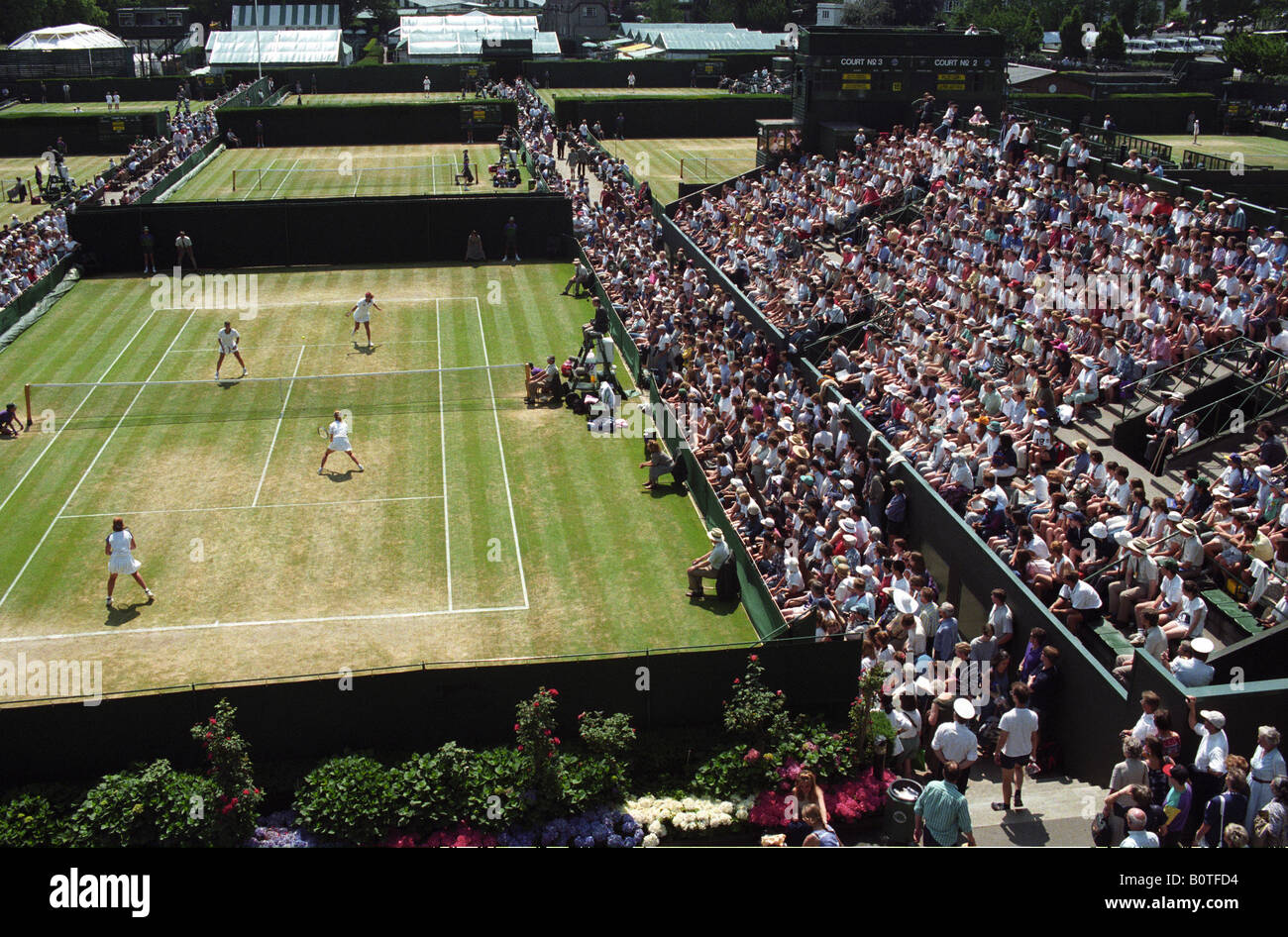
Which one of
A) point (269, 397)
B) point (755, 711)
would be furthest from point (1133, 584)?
point (269, 397)

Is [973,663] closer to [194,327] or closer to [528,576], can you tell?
[528,576]

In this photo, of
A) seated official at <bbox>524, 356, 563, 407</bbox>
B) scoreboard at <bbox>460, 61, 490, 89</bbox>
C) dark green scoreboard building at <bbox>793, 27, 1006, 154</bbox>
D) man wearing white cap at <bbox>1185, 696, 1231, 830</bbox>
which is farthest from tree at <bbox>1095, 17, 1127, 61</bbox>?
man wearing white cap at <bbox>1185, 696, 1231, 830</bbox>

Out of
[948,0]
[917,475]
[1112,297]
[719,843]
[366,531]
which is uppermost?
[948,0]

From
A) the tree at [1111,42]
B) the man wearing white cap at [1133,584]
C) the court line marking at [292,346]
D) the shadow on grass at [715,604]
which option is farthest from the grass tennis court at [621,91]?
the man wearing white cap at [1133,584]

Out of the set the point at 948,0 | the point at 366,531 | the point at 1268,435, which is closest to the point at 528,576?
the point at 366,531

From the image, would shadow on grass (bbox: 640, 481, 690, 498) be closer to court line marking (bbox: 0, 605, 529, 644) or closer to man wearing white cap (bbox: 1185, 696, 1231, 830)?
court line marking (bbox: 0, 605, 529, 644)
